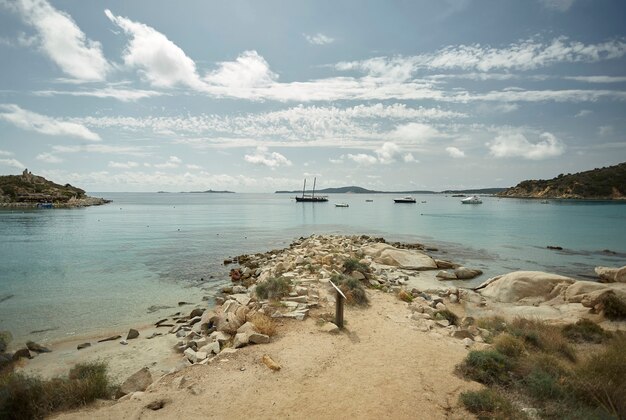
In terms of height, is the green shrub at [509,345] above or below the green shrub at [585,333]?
above

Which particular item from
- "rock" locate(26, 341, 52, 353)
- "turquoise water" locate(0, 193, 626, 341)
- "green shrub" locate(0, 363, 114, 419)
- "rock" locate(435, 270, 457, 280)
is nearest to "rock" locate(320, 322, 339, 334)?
"green shrub" locate(0, 363, 114, 419)

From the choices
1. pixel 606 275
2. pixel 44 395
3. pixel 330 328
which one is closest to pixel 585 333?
pixel 330 328

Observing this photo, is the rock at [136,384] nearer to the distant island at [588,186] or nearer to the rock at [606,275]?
the rock at [606,275]

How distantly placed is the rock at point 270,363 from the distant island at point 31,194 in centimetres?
10902

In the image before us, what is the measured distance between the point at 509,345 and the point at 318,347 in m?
4.88

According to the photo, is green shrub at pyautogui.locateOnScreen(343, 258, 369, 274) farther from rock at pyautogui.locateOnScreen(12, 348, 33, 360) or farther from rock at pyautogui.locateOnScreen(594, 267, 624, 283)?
rock at pyautogui.locateOnScreen(594, 267, 624, 283)

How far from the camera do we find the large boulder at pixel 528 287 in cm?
1456

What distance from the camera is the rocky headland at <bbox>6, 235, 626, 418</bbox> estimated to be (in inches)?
244

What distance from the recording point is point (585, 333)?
9.75 metres

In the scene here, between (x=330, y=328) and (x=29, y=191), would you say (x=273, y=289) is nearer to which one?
(x=330, y=328)

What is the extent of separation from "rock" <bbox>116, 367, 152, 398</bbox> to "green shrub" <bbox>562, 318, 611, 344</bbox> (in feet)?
39.1

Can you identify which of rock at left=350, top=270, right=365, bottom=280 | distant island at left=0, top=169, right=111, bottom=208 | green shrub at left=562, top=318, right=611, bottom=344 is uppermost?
distant island at left=0, top=169, right=111, bottom=208

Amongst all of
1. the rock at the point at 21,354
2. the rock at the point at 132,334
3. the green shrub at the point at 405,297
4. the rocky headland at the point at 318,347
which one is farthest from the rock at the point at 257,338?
the rock at the point at 21,354

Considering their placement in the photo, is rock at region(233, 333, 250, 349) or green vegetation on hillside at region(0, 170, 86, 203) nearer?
rock at region(233, 333, 250, 349)
